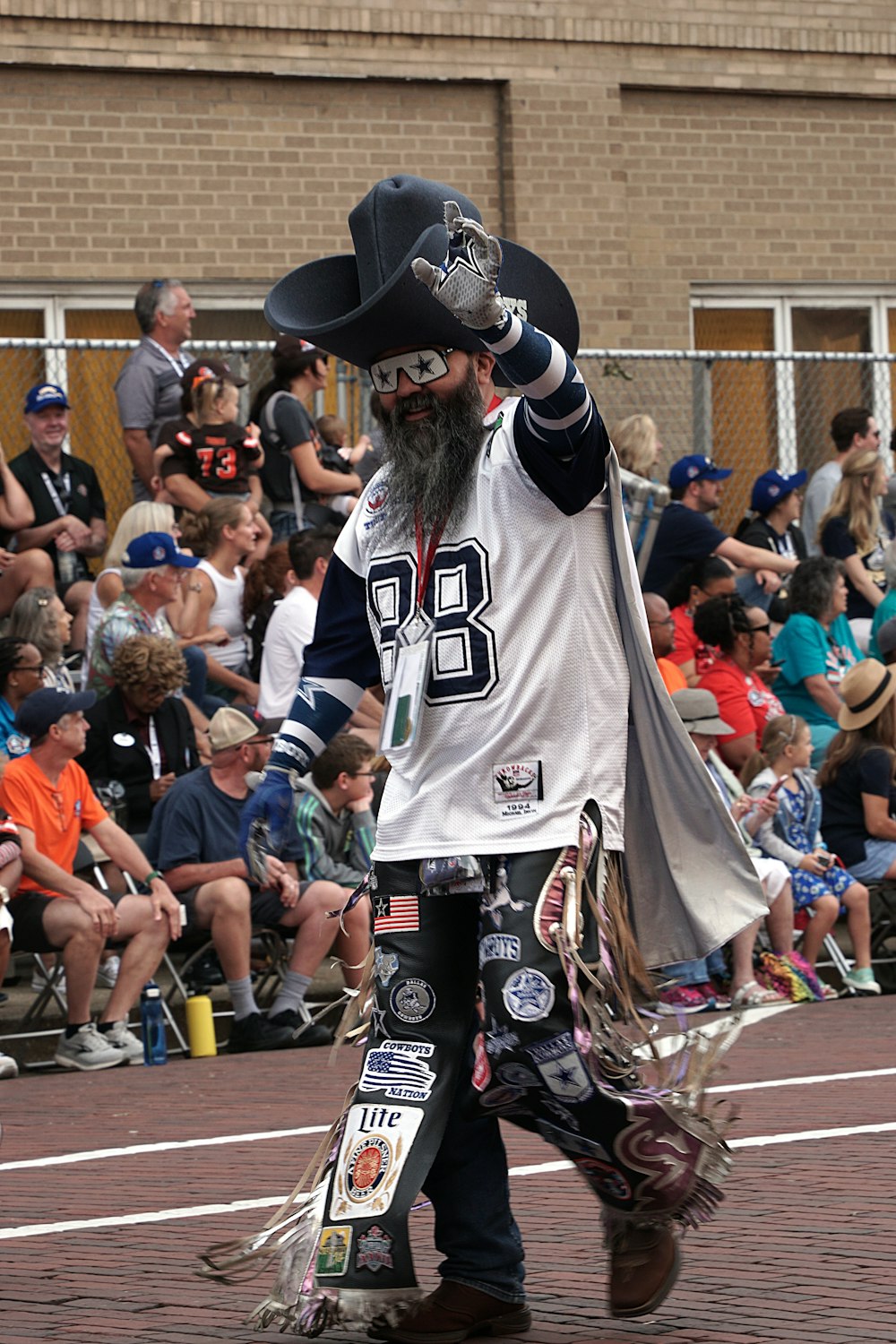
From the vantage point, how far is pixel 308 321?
522 cm

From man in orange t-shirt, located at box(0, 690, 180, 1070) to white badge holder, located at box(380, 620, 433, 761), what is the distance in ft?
18.8

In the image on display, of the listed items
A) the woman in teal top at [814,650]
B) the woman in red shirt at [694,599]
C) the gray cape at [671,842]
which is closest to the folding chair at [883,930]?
the woman in teal top at [814,650]

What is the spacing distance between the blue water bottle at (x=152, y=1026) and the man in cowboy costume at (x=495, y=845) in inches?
222

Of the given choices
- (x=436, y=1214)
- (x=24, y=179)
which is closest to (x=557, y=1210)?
(x=436, y=1214)

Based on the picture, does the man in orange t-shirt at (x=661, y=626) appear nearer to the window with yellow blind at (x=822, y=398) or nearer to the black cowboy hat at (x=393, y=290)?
the window with yellow blind at (x=822, y=398)

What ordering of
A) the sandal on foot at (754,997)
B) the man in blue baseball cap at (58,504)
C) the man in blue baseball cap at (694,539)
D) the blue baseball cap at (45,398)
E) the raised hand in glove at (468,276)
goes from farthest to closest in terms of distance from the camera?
the man in blue baseball cap at (694,539)
the blue baseball cap at (45,398)
the man in blue baseball cap at (58,504)
the sandal on foot at (754,997)
the raised hand in glove at (468,276)

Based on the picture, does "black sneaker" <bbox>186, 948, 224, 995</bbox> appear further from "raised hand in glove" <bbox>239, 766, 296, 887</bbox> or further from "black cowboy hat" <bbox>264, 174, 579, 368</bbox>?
"black cowboy hat" <bbox>264, 174, 579, 368</bbox>

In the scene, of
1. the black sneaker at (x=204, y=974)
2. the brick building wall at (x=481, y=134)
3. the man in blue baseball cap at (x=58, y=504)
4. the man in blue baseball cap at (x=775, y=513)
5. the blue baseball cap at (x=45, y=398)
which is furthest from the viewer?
the brick building wall at (x=481, y=134)

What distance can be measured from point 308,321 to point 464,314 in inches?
32.5

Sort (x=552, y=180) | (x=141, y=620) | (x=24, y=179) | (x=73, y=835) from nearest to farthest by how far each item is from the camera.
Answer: (x=73, y=835), (x=141, y=620), (x=24, y=179), (x=552, y=180)

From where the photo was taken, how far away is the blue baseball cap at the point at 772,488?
14.9 meters

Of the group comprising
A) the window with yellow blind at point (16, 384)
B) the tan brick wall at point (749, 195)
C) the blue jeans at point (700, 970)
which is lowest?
the blue jeans at point (700, 970)

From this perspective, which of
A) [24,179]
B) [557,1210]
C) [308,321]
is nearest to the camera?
[308,321]

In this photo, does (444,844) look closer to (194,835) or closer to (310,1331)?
(310,1331)
